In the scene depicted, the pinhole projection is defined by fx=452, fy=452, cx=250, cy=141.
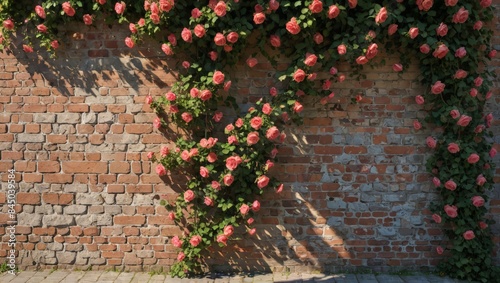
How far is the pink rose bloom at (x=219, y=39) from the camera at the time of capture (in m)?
3.89

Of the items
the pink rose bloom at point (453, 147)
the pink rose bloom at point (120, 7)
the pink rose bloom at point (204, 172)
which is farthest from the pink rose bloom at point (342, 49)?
the pink rose bloom at point (120, 7)

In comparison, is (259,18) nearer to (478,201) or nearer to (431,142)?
(431,142)

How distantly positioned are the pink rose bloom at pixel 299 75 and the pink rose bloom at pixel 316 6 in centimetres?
52

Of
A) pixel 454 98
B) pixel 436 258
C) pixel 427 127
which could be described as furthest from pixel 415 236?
pixel 454 98

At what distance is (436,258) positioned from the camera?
4363 mm

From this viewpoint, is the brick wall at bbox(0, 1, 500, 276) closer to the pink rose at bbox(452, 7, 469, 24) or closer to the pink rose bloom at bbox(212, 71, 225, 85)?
the pink rose bloom at bbox(212, 71, 225, 85)

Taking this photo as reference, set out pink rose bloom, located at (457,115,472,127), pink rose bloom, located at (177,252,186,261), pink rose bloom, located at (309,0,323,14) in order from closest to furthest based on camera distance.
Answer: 1. pink rose bloom, located at (309,0,323,14)
2. pink rose bloom, located at (457,115,472,127)
3. pink rose bloom, located at (177,252,186,261)

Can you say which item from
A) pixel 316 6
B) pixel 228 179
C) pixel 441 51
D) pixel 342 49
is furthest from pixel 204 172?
pixel 441 51

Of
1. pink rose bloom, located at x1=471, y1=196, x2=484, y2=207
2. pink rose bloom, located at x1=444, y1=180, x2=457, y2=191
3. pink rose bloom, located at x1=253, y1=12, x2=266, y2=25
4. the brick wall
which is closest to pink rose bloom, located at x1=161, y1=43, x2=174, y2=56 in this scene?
the brick wall

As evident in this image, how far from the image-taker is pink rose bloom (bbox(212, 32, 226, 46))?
3.89 meters

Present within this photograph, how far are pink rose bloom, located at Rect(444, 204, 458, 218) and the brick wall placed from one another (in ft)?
0.70

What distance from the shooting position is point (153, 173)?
14.2 feet

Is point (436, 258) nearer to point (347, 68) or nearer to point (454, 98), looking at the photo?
point (454, 98)

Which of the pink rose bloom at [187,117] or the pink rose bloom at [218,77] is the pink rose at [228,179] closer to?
the pink rose bloom at [187,117]
